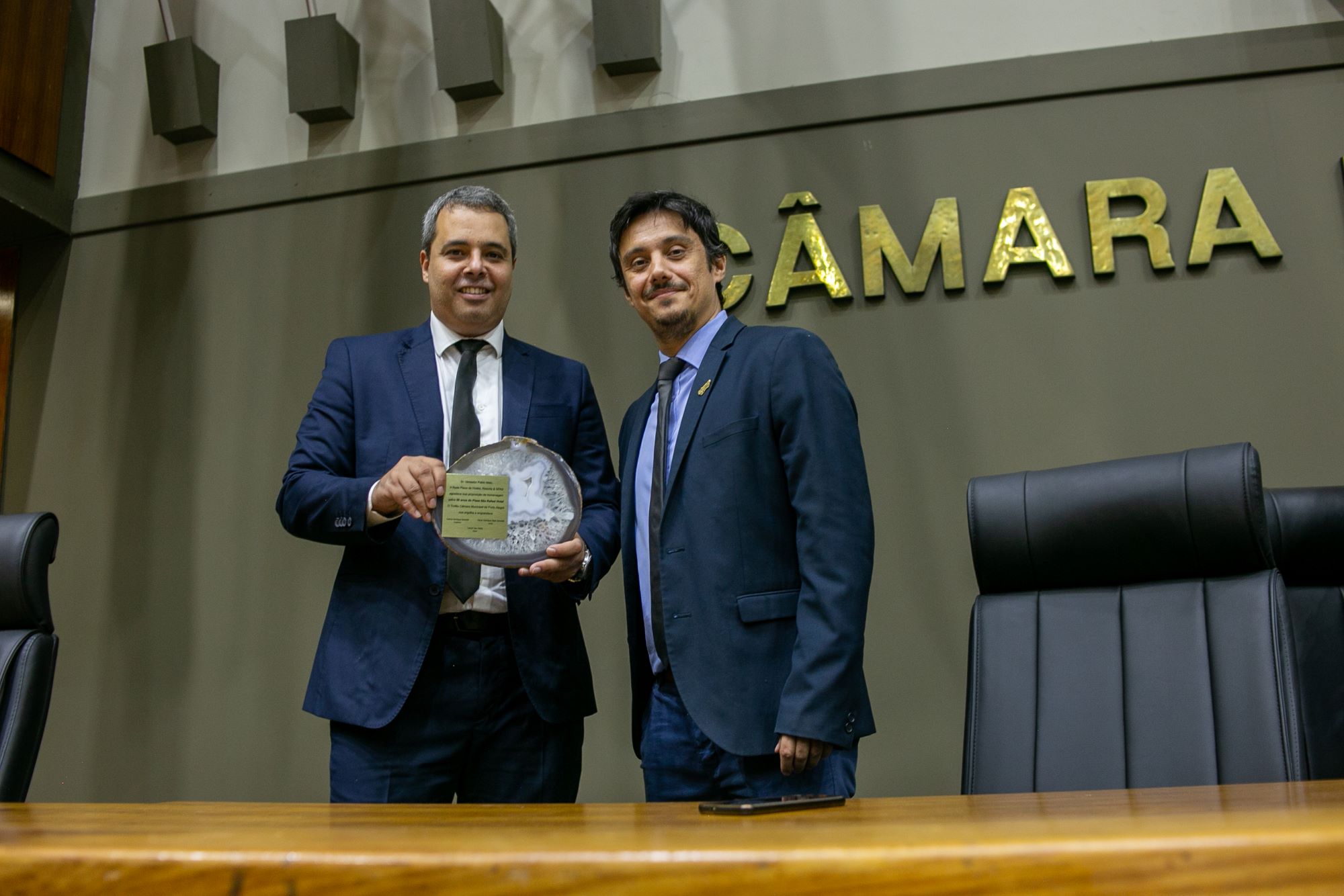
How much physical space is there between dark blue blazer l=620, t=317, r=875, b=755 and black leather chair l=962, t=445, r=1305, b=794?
0.23 m

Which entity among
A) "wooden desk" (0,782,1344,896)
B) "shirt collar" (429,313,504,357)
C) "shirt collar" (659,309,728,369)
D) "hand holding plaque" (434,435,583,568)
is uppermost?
"shirt collar" (429,313,504,357)

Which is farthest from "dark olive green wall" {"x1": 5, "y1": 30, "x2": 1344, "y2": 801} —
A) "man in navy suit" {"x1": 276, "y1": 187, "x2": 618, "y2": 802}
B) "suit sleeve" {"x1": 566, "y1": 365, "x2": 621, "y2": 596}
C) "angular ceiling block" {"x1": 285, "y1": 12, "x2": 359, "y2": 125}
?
"man in navy suit" {"x1": 276, "y1": 187, "x2": 618, "y2": 802}

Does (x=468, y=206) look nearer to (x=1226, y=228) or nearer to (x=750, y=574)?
(x=750, y=574)

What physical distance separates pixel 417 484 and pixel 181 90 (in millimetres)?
2584

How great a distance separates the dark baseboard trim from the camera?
294cm

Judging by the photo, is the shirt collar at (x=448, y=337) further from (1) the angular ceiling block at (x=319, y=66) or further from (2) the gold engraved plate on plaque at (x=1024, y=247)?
(1) the angular ceiling block at (x=319, y=66)

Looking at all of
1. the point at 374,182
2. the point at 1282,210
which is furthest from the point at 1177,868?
the point at 374,182

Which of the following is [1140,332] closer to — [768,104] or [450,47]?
[768,104]

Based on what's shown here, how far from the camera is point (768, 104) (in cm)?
315

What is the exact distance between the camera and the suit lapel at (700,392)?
178cm

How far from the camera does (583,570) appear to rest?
72.0 inches

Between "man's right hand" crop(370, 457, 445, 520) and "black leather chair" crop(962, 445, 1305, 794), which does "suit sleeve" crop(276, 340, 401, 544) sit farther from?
"black leather chair" crop(962, 445, 1305, 794)

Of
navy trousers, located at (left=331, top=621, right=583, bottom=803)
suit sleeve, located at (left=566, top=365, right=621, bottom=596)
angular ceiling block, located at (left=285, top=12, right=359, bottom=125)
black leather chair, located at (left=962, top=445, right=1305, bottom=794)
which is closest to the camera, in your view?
black leather chair, located at (left=962, top=445, right=1305, bottom=794)

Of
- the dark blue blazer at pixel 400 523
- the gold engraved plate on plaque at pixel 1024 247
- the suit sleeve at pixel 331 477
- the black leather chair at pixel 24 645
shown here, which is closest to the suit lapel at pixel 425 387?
the dark blue blazer at pixel 400 523
